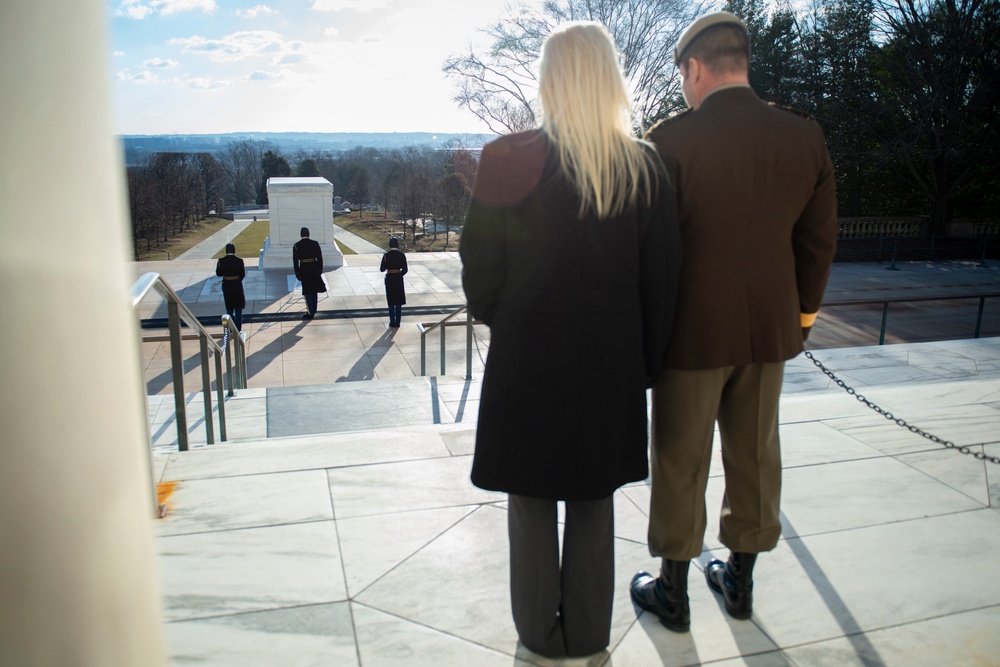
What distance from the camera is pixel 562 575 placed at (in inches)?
90.7

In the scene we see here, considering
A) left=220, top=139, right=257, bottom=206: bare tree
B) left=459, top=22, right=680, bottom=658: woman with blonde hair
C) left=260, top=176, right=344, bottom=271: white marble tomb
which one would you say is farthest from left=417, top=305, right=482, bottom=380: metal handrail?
left=220, top=139, right=257, bottom=206: bare tree

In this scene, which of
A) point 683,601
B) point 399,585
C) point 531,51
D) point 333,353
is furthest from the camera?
point 531,51

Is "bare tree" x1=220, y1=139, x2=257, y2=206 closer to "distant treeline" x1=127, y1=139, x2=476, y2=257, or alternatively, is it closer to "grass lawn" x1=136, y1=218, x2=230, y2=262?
"distant treeline" x1=127, y1=139, x2=476, y2=257

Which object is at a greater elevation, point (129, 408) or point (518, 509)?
point (129, 408)

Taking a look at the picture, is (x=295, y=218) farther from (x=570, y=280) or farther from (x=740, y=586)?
(x=570, y=280)

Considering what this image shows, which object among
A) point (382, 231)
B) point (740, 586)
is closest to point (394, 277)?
point (740, 586)

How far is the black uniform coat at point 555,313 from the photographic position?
6.73 feet

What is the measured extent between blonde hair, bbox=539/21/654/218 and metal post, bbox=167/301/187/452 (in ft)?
8.94

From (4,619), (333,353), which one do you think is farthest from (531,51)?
(4,619)

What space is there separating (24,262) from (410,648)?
1.76 m

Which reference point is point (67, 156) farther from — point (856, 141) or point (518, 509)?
point (856, 141)

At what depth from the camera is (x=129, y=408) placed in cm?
136

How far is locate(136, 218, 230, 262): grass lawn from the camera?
2683 cm

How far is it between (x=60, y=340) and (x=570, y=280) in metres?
1.23
